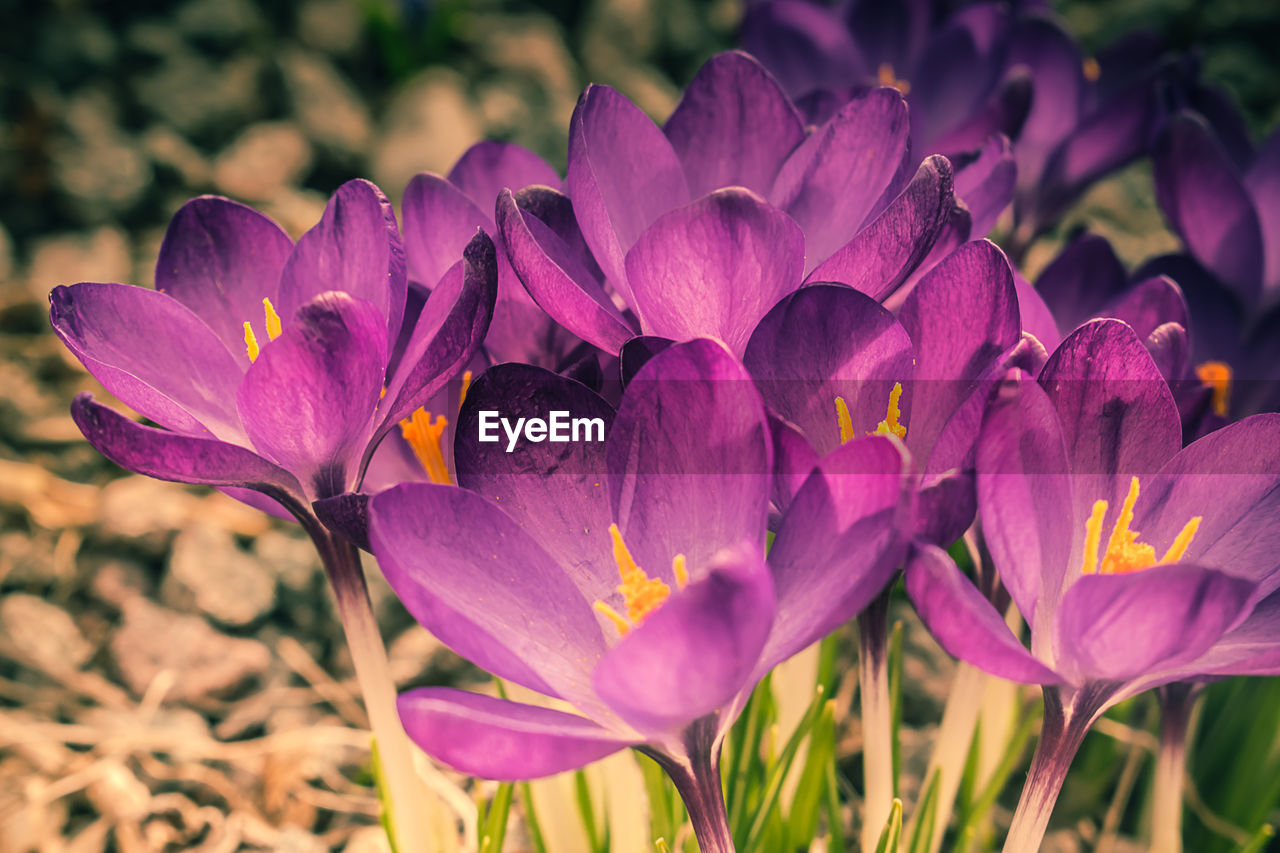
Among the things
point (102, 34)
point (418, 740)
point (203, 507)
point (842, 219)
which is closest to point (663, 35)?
point (102, 34)

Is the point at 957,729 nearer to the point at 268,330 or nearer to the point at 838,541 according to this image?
the point at 838,541

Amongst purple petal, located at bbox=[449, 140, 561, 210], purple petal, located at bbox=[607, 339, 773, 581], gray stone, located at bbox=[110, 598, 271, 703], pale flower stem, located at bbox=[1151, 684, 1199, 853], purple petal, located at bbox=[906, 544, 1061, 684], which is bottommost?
pale flower stem, located at bbox=[1151, 684, 1199, 853]

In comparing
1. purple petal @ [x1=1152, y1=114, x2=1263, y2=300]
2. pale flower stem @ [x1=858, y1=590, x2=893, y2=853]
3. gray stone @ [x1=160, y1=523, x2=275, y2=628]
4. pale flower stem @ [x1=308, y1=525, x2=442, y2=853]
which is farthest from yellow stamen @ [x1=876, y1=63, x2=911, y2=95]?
gray stone @ [x1=160, y1=523, x2=275, y2=628]

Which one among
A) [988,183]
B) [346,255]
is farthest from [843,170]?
[346,255]

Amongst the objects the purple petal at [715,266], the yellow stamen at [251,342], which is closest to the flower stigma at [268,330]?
the yellow stamen at [251,342]

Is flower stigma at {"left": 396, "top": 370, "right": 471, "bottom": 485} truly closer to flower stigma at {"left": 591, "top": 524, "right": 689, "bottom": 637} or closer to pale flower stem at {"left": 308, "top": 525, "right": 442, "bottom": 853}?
pale flower stem at {"left": 308, "top": 525, "right": 442, "bottom": 853}

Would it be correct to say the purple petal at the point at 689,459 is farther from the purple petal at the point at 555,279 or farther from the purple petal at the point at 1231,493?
the purple petal at the point at 1231,493

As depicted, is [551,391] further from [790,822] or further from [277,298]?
[790,822]
